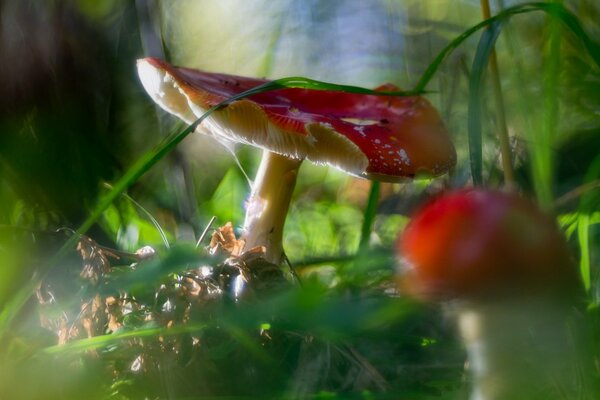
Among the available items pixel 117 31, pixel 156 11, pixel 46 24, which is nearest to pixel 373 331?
pixel 46 24

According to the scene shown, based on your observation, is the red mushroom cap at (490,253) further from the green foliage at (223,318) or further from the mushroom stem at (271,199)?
the mushroom stem at (271,199)

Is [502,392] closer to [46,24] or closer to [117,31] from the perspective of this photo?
[46,24]

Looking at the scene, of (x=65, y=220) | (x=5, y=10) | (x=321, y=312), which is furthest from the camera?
(x=5, y=10)

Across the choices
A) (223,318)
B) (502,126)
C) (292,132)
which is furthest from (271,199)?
(223,318)

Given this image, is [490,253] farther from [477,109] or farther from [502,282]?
[477,109]

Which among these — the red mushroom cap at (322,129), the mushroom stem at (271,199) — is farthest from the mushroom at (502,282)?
the mushroom stem at (271,199)

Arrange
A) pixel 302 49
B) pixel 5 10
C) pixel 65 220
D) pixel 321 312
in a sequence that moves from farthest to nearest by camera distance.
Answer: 1. pixel 302 49
2. pixel 5 10
3. pixel 65 220
4. pixel 321 312

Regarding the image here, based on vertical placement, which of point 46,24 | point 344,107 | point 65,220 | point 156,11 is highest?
point 156,11
